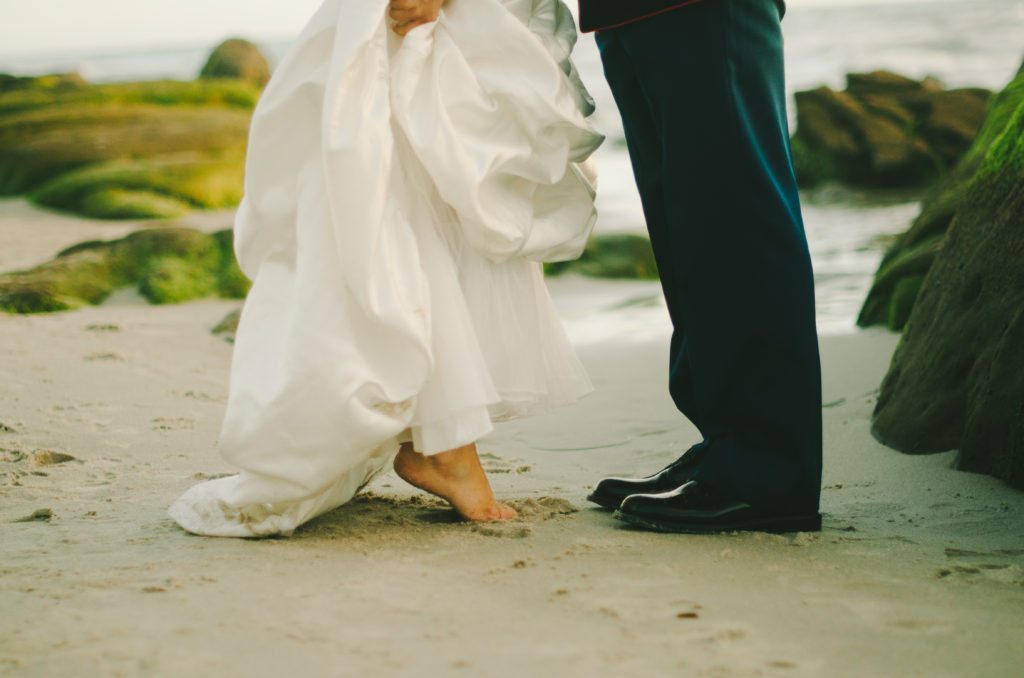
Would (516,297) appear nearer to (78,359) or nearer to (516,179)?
(516,179)

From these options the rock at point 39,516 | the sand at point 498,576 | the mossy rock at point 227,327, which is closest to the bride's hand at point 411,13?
the sand at point 498,576

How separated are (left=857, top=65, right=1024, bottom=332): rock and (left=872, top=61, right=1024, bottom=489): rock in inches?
45.5

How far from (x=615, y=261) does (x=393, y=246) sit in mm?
5214

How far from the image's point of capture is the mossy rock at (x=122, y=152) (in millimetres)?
9758

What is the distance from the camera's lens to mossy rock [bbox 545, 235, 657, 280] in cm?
756

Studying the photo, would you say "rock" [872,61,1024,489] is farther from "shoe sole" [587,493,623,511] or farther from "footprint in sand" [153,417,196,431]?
"footprint in sand" [153,417,196,431]

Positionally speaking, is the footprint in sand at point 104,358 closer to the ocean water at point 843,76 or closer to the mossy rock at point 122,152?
the ocean water at point 843,76

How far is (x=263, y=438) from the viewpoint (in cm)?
244

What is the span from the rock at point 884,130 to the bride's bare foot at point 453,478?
10.8m

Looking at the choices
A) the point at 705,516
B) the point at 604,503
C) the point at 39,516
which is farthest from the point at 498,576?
the point at 39,516

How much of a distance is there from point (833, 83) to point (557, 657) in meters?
26.2

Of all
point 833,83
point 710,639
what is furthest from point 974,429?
point 833,83

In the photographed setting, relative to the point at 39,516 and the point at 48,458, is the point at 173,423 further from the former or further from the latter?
the point at 39,516

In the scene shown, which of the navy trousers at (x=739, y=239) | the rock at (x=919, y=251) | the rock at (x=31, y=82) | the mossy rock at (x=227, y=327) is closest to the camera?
the navy trousers at (x=739, y=239)
